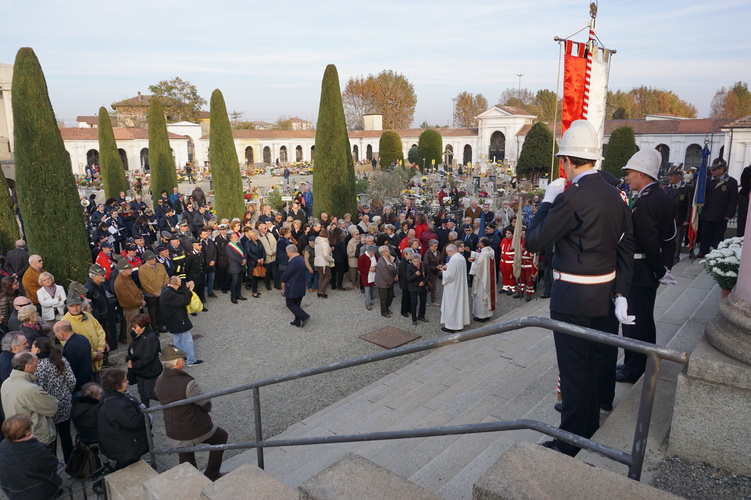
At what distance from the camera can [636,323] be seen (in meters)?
4.38

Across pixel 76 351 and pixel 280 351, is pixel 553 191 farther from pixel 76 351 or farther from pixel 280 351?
pixel 280 351

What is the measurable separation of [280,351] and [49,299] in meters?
3.76

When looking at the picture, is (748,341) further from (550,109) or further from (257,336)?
(550,109)

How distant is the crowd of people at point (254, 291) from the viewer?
323 cm

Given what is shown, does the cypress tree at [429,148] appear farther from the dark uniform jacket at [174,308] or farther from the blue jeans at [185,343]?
the dark uniform jacket at [174,308]

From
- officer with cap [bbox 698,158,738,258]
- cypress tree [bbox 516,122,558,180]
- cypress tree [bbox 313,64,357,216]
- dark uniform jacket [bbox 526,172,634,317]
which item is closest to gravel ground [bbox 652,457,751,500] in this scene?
dark uniform jacket [bbox 526,172,634,317]

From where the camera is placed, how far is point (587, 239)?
3150 millimetres

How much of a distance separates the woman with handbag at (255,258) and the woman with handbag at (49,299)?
173 inches

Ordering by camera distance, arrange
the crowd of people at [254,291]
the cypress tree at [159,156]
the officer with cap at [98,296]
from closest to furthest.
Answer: the crowd of people at [254,291], the officer with cap at [98,296], the cypress tree at [159,156]

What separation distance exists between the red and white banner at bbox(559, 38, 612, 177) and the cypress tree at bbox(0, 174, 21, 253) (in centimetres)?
1355

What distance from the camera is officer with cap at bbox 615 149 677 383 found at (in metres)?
4.18

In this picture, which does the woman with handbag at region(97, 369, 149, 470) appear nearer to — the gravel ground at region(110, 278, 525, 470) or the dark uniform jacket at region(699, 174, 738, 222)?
the gravel ground at region(110, 278, 525, 470)

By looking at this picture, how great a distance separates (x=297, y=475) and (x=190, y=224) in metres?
12.4

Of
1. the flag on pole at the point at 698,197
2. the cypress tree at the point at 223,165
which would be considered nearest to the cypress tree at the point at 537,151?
the cypress tree at the point at 223,165
